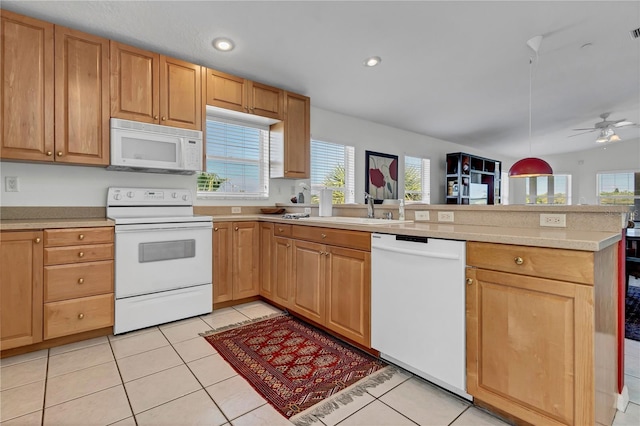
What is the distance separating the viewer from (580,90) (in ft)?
13.5

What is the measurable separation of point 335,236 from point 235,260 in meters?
1.30

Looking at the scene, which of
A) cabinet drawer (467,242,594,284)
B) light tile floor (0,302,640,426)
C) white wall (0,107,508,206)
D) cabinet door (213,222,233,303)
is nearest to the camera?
cabinet drawer (467,242,594,284)

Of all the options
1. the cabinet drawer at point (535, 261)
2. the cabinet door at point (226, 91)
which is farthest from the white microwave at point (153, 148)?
the cabinet drawer at point (535, 261)

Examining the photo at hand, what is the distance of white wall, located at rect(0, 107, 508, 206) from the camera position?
98.2 inches

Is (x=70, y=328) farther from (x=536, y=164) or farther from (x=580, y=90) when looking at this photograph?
(x=580, y=90)

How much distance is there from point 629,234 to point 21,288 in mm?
5592

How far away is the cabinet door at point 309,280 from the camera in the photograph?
2391mm

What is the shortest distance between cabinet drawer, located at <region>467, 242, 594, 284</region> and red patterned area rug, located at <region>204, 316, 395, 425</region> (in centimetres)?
95

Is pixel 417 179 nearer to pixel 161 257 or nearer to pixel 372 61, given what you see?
pixel 372 61

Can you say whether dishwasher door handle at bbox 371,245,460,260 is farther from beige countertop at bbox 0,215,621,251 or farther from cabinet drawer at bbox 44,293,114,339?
cabinet drawer at bbox 44,293,114,339

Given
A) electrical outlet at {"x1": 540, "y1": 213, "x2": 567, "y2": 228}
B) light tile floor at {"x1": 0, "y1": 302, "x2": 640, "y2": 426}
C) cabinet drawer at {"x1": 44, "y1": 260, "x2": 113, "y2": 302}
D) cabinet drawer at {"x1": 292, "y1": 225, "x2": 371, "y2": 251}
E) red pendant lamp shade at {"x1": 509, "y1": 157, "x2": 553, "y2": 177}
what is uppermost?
red pendant lamp shade at {"x1": 509, "y1": 157, "x2": 553, "y2": 177}

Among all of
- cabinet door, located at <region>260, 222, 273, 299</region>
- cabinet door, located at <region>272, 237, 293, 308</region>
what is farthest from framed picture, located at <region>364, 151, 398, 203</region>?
cabinet door, located at <region>272, 237, 293, 308</region>

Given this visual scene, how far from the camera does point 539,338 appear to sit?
4.22 ft

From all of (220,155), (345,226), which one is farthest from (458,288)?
(220,155)
